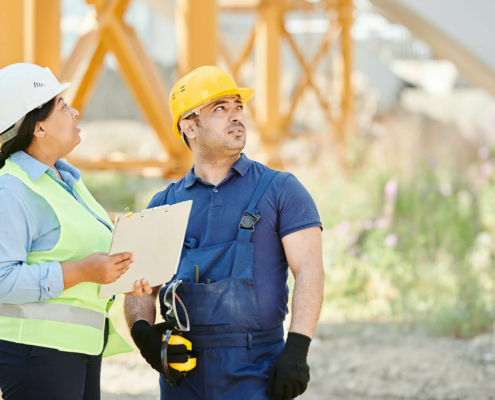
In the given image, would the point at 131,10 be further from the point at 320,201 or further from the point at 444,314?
the point at 444,314

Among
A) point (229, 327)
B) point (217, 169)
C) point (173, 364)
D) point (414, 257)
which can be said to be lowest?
point (414, 257)

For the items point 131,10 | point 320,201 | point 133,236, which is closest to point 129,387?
point 133,236

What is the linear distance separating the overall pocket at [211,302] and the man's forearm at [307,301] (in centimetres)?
25

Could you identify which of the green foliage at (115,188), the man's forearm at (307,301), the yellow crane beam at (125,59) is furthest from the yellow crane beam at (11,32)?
the green foliage at (115,188)

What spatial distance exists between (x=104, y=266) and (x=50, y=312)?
285 millimetres

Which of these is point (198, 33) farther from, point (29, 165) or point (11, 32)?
point (29, 165)

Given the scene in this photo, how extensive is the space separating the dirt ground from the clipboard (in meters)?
2.86

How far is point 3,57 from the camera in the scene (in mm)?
3285

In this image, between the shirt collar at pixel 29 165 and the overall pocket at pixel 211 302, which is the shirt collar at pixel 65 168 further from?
the overall pocket at pixel 211 302

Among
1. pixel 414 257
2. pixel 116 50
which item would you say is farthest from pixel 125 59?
pixel 414 257

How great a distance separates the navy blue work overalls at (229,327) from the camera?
2.30 metres

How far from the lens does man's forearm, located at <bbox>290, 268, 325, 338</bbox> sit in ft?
7.57

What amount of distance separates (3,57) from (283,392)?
2.35m

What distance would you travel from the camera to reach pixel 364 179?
10.5 metres
